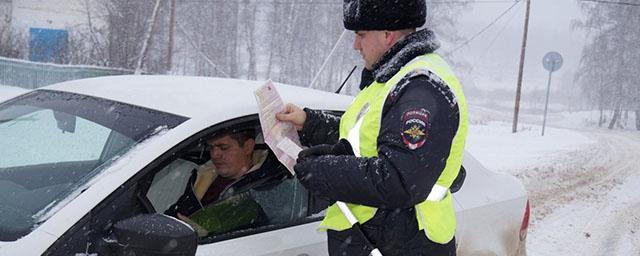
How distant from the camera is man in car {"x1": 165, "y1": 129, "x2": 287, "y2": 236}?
253 cm

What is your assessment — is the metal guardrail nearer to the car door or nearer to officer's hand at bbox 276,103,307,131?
the car door

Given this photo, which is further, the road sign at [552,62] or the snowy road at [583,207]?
the road sign at [552,62]

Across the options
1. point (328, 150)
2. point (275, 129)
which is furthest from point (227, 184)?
point (328, 150)

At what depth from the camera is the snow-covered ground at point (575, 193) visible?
6.31 meters

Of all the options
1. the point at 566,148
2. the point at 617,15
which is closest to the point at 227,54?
the point at 617,15

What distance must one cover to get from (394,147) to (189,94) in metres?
1.07

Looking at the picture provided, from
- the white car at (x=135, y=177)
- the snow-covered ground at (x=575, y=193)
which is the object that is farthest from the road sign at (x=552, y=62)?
the white car at (x=135, y=177)

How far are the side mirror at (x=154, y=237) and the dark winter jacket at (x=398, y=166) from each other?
1.37ft

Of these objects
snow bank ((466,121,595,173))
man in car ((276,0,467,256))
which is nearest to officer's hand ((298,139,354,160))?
man in car ((276,0,467,256))

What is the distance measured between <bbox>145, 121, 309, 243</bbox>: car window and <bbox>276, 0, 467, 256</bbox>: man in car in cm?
44

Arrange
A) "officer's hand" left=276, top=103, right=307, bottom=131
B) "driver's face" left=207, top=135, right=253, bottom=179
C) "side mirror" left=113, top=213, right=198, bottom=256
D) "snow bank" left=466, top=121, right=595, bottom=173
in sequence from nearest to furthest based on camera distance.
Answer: "side mirror" left=113, top=213, right=198, bottom=256
"officer's hand" left=276, top=103, right=307, bottom=131
"driver's face" left=207, top=135, right=253, bottom=179
"snow bank" left=466, top=121, right=595, bottom=173

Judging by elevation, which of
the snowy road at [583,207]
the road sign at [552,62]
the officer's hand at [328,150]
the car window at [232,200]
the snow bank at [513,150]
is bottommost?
the snow bank at [513,150]

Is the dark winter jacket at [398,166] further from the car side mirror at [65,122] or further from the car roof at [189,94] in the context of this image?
the car side mirror at [65,122]

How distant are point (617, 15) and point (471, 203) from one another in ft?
140
